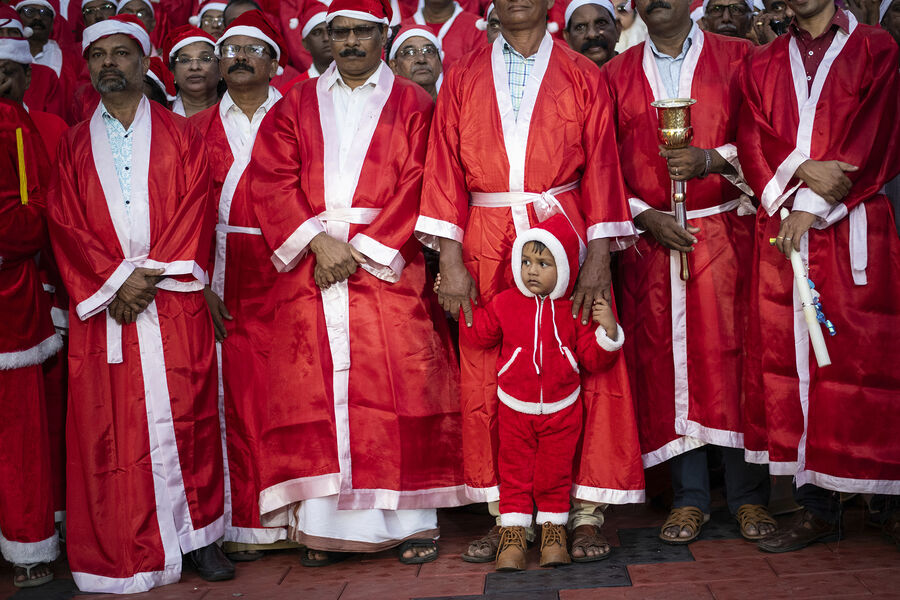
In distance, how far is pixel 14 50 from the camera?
5305 millimetres

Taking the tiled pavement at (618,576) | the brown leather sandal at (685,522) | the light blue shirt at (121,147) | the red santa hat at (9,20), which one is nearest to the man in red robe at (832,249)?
the tiled pavement at (618,576)

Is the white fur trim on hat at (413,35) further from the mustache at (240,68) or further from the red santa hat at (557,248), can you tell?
the red santa hat at (557,248)

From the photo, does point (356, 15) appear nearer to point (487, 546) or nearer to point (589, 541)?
point (487, 546)

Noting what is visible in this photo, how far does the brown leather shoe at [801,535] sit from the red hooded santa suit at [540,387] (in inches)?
35.3

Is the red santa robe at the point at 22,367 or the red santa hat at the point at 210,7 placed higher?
the red santa hat at the point at 210,7

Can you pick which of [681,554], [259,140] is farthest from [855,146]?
[259,140]

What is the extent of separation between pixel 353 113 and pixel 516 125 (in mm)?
830

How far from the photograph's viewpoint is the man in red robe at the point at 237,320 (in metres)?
5.12

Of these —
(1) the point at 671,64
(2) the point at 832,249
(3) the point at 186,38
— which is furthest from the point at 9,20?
(2) the point at 832,249

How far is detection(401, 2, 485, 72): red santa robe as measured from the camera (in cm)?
820

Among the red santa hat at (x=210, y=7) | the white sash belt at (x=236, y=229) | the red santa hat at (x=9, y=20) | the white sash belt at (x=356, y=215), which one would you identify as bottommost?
the white sash belt at (x=236, y=229)

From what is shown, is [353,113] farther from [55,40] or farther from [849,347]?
[55,40]

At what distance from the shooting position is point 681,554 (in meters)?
4.60

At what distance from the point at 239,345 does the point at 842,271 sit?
2.81 meters
